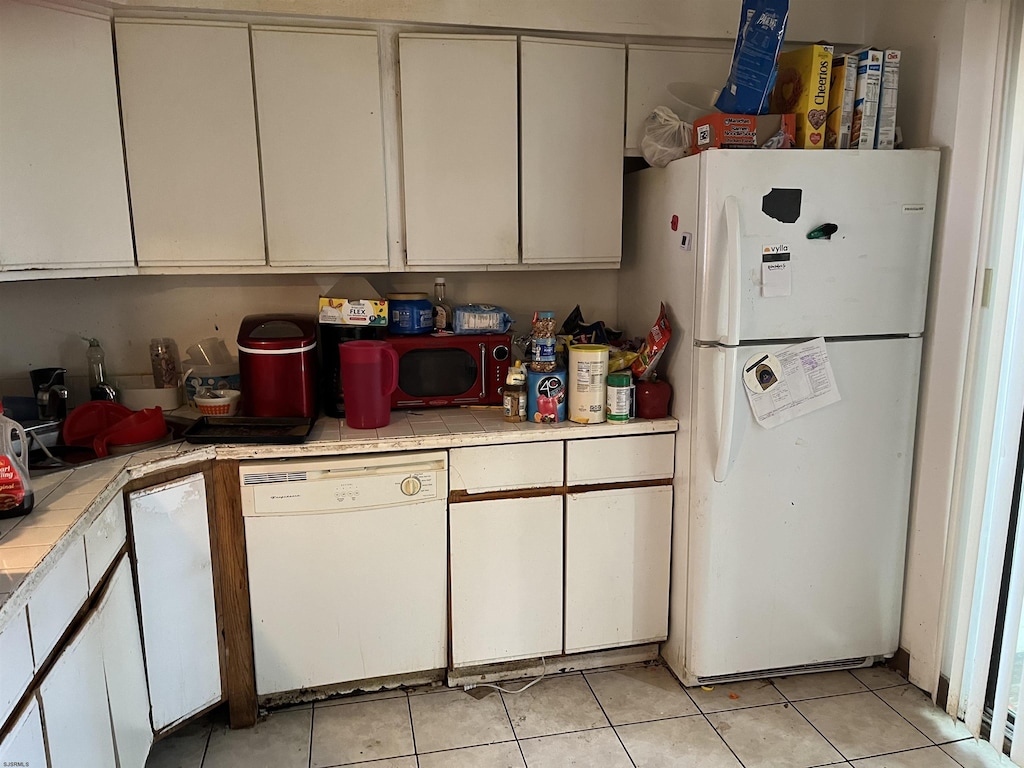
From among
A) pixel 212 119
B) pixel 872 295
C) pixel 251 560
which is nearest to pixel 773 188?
pixel 872 295

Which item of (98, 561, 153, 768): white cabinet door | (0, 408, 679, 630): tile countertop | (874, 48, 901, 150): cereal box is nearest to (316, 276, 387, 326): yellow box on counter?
(0, 408, 679, 630): tile countertop

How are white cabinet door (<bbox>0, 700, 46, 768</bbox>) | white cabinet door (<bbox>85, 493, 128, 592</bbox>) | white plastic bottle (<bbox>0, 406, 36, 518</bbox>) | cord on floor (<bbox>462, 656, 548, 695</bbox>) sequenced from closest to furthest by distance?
white cabinet door (<bbox>0, 700, 46, 768</bbox>), white plastic bottle (<bbox>0, 406, 36, 518</bbox>), white cabinet door (<bbox>85, 493, 128, 592</bbox>), cord on floor (<bbox>462, 656, 548, 695</bbox>)

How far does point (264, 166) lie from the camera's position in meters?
2.20

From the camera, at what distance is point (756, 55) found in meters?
2.09

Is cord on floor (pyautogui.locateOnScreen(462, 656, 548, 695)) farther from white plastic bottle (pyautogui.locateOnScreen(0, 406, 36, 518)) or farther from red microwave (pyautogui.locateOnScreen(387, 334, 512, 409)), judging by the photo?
white plastic bottle (pyautogui.locateOnScreen(0, 406, 36, 518))

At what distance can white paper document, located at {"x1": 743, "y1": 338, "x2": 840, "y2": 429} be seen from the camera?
211cm

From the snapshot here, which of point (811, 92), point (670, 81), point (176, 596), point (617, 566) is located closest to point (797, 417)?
point (617, 566)

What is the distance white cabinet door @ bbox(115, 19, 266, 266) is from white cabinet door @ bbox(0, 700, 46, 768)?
134cm

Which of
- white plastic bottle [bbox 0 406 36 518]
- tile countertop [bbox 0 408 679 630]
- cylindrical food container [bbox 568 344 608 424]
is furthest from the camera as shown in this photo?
cylindrical food container [bbox 568 344 608 424]

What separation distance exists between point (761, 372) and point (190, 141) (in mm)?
1749

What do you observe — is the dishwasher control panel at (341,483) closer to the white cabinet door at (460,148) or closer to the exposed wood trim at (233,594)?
the exposed wood trim at (233,594)

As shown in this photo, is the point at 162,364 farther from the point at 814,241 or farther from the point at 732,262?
the point at 814,241

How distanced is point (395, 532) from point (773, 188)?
143cm

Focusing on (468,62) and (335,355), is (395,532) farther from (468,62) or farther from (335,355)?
(468,62)
